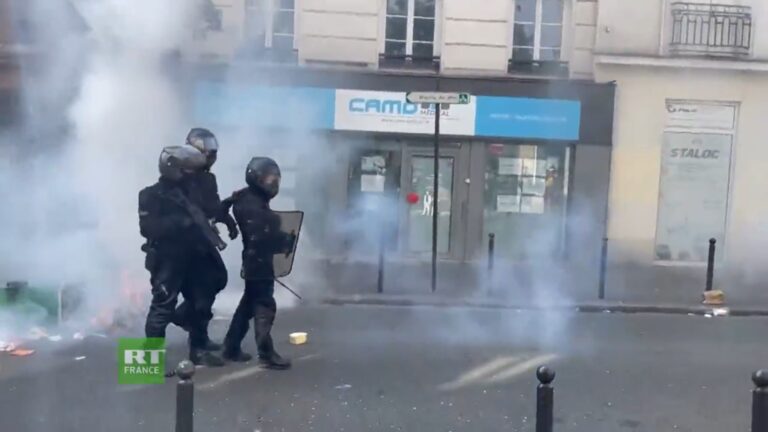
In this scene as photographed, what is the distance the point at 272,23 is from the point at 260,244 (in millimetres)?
3738

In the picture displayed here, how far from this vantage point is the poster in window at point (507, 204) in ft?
36.2

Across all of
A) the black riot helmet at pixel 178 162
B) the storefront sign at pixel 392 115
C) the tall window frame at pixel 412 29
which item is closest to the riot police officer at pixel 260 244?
the black riot helmet at pixel 178 162

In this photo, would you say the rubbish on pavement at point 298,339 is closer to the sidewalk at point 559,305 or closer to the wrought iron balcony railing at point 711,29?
the sidewalk at point 559,305

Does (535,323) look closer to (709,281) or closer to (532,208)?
(709,281)

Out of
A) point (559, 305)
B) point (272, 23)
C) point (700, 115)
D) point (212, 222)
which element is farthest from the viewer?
point (700, 115)

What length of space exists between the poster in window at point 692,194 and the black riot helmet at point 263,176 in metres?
6.19

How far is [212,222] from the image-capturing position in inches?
213

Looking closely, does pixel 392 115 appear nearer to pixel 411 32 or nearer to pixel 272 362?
pixel 411 32

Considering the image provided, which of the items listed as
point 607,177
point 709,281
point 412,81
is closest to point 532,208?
point 607,177

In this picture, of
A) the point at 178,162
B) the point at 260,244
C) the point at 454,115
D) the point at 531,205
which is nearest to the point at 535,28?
the point at 454,115

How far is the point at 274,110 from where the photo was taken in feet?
27.3

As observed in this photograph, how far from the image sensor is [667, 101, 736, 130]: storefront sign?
34.2ft

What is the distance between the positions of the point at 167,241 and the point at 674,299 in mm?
5085

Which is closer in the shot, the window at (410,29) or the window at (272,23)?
the window at (272,23)
